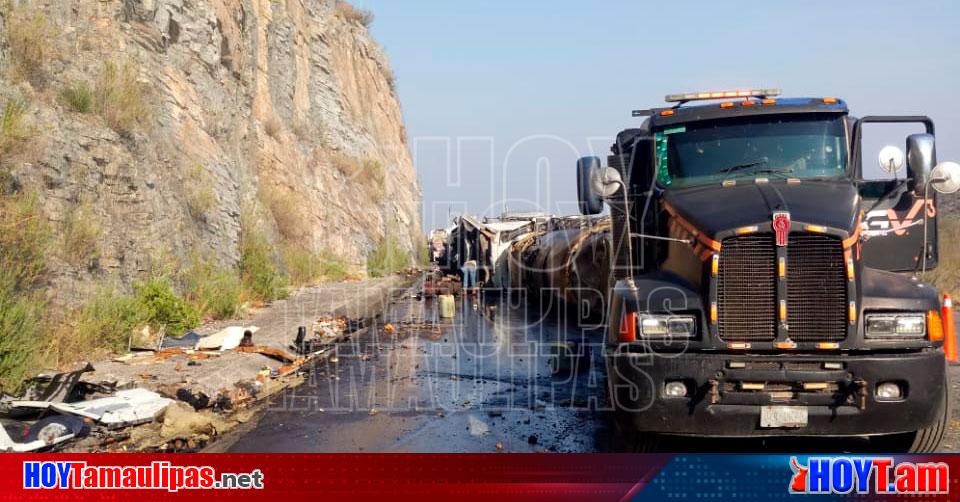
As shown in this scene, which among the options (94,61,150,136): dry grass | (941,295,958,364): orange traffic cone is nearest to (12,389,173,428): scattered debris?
(941,295,958,364): orange traffic cone


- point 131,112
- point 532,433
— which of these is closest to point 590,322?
point 532,433

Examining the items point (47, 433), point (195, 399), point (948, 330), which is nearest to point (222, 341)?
point (195, 399)

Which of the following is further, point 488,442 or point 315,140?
point 315,140

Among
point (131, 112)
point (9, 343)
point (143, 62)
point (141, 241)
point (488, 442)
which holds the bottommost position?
point (488, 442)

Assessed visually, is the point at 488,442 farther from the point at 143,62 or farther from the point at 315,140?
the point at 315,140

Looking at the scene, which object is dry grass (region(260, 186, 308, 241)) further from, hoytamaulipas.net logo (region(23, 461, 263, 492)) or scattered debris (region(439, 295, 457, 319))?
hoytamaulipas.net logo (region(23, 461, 263, 492))

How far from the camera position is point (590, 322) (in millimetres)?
15703

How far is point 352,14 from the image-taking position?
5397 cm

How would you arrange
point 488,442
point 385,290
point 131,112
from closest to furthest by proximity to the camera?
1. point 488,442
2. point 131,112
3. point 385,290

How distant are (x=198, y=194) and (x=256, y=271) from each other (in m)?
2.48

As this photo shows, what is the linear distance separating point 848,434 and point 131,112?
14.8m

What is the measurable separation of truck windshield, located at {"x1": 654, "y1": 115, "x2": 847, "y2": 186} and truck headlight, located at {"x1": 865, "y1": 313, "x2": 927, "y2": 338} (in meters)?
1.59

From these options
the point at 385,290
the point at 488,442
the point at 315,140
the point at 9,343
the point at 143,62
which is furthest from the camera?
the point at 315,140

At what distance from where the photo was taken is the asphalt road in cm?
681
